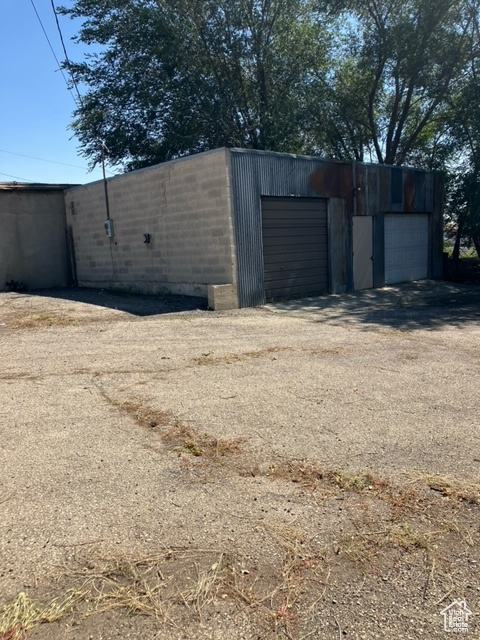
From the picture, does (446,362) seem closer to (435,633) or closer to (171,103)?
(435,633)

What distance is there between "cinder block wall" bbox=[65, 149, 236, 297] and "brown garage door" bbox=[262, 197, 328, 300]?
1330mm

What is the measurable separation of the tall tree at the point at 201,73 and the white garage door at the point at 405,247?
21.4 ft

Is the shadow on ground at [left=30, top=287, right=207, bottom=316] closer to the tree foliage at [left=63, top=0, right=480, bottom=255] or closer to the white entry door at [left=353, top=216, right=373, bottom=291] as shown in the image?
the white entry door at [left=353, top=216, right=373, bottom=291]

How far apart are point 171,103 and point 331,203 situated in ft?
35.3

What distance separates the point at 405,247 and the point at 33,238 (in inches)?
515

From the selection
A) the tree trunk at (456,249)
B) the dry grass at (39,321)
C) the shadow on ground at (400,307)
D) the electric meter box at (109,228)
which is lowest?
the shadow on ground at (400,307)

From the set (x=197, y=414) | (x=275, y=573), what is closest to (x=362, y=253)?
(x=197, y=414)

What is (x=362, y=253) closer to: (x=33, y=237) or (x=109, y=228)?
(x=109, y=228)

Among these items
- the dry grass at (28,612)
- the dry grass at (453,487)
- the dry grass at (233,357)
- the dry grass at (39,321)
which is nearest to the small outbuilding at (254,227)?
the dry grass at (39,321)

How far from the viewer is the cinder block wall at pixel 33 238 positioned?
17469 mm

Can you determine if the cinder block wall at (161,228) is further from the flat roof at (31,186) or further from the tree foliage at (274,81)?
the tree foliage at (274,81)

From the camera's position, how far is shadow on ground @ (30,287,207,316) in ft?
40.1

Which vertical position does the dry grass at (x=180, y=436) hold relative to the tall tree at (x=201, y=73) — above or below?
below

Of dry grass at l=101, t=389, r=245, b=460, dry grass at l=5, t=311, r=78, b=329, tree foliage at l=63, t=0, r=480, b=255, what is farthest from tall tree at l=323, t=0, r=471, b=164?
dry grass at l=101, t=389, r=245, b=460
